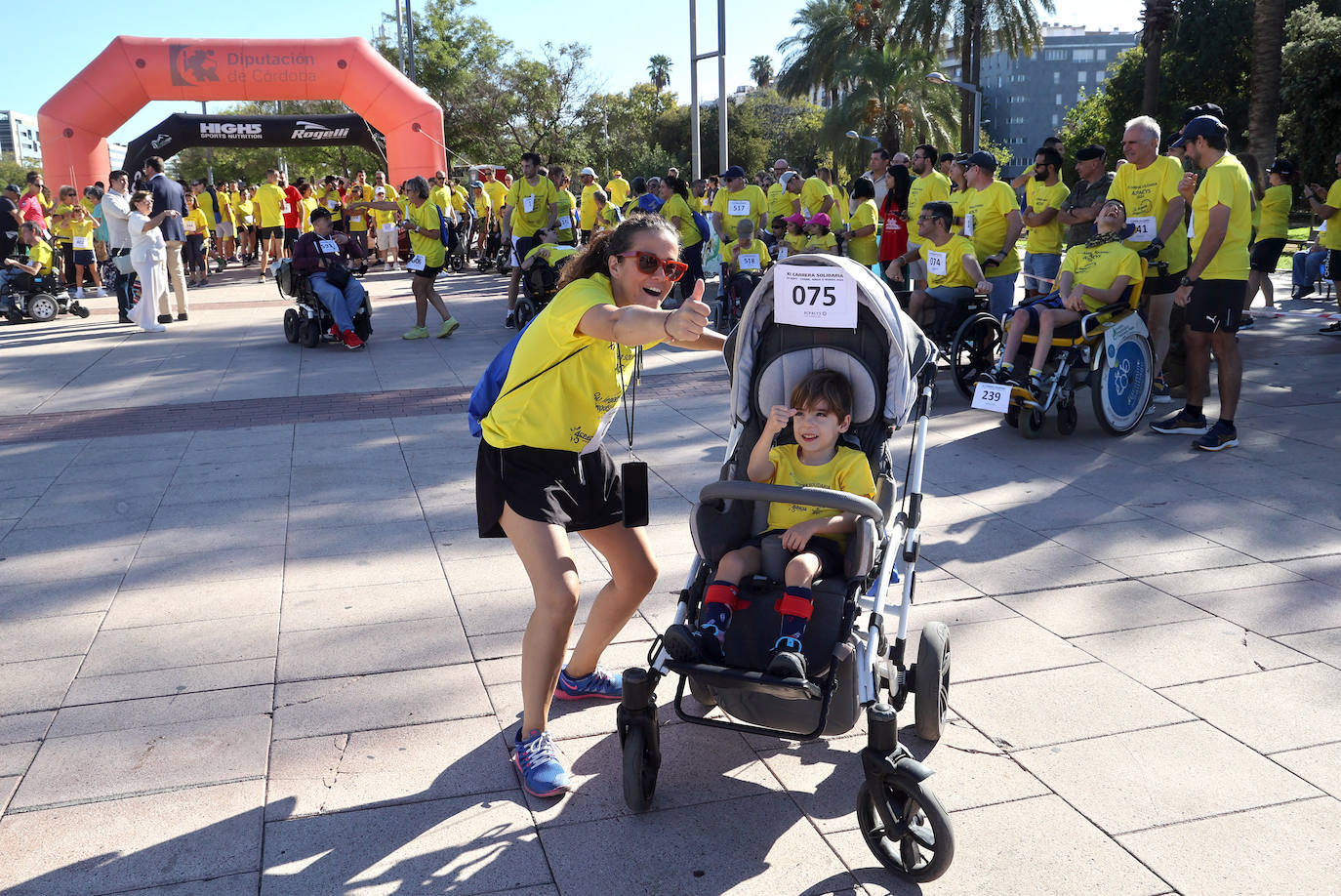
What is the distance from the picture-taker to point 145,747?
3.53 m

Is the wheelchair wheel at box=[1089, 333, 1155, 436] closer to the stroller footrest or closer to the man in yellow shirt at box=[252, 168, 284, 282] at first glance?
the stroller footrest

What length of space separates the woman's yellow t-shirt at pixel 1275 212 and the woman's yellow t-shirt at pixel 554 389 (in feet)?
37.5

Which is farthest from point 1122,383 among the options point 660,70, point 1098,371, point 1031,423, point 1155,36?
point 660,70

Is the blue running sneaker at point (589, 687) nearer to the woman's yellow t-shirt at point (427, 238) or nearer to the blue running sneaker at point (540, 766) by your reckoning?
the blue running sneaker at point (540, 766)

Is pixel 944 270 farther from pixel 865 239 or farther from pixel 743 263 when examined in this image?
pixel 743 263

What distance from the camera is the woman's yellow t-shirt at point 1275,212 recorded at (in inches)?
482

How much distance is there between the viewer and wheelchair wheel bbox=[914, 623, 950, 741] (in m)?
3.41

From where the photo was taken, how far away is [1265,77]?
15.4 metres

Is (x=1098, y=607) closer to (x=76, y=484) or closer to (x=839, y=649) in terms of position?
(x=839, y=649)

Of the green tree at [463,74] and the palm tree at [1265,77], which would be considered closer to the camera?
the palm tree at [1265,77]

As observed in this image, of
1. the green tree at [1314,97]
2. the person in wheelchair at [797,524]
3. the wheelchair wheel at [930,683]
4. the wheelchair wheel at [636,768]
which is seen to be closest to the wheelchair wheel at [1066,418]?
the person in wheelchair at [797,524]

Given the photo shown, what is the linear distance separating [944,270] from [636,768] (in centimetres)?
695

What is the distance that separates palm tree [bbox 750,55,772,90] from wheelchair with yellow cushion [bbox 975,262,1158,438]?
314ft

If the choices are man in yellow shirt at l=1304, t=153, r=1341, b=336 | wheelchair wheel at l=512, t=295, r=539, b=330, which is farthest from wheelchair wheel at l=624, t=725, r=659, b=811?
man in yellow shirt at l=1304, t=153, r=1341, b=336
